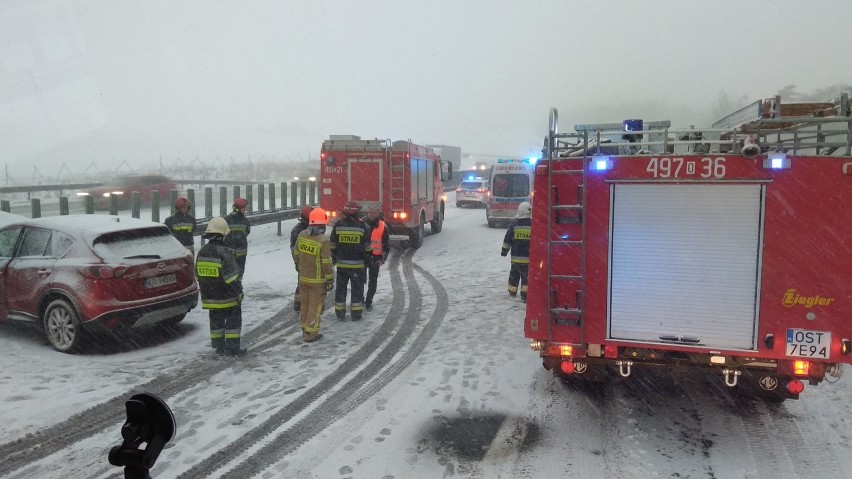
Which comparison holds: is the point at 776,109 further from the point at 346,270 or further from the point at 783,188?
the point at 346,270

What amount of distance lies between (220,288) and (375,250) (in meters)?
3.56

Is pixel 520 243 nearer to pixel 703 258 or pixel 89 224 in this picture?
pixel 703 258

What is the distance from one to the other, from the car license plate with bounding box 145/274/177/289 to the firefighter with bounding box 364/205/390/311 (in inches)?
116

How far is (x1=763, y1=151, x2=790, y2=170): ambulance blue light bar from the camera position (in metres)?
4.70

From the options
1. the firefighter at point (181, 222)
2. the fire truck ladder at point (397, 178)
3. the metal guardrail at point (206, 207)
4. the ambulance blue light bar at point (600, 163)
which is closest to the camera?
the ambulance blue light bar at point (600, 163)

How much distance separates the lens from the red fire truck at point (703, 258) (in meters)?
4.71

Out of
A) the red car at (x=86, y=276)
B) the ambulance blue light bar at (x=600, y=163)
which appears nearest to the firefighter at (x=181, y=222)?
the red car at (x=86, y=276)

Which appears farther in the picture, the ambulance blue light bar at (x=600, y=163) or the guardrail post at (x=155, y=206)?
the guardrail post at (x=155, y=206)

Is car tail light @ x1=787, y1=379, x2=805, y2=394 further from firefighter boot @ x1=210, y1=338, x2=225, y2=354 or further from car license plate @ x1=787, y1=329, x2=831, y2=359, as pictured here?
firefighter boot @ x1=210, y1=338, x2=225, y2=354

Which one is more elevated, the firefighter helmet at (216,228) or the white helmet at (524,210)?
the white helmet at (524,210)

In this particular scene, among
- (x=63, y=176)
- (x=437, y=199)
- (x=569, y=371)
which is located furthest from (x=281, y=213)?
(x=63, y=176)

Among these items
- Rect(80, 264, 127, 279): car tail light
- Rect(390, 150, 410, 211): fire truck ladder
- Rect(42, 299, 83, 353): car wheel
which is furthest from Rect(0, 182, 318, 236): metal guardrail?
Rect(80, 264, 127, 279): car tail light

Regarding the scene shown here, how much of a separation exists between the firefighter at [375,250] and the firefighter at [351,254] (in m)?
0.39

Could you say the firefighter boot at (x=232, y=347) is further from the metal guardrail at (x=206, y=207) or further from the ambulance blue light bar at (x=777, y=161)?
the ambulance blue light bar at (x=777, y=161)
